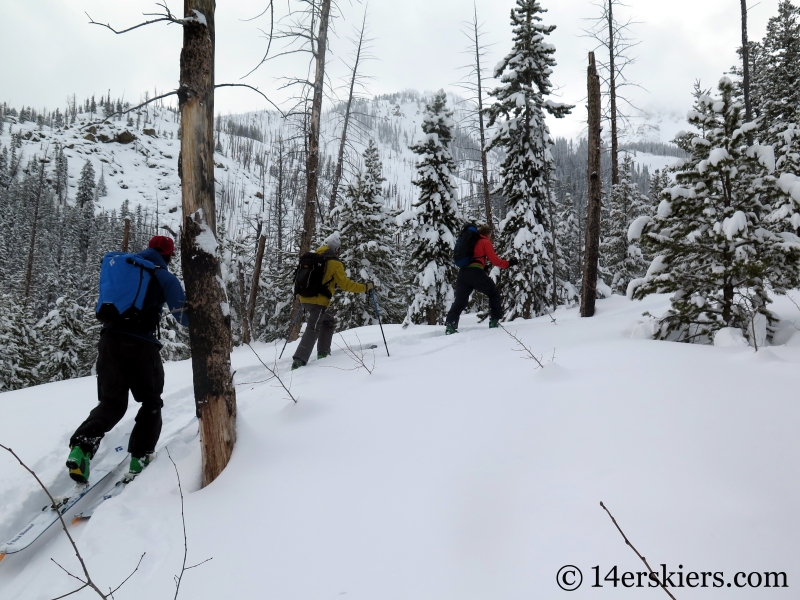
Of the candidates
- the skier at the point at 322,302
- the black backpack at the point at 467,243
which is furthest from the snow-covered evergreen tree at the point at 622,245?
the skier at the point at 322,302

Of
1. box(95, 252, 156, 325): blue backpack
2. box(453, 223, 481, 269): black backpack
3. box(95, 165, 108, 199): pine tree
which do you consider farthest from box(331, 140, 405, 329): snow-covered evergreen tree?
box(95, 165, 108, 199): pine tree

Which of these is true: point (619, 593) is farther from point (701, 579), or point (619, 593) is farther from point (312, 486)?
point (312, 486)

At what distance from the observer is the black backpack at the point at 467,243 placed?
25.7ft

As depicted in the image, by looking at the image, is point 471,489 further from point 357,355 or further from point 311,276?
point 311,276

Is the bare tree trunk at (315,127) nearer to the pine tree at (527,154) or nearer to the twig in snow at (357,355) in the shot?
the twig in snow at (357,355)

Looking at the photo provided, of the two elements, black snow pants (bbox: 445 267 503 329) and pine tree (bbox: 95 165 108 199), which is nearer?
black snow pants (bbox: 445 267 503 329)

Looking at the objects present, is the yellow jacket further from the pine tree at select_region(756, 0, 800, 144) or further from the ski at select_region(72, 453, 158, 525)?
the pine tree at select_region(756, 0, 800, 144)

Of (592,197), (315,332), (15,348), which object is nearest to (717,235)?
(592,197)

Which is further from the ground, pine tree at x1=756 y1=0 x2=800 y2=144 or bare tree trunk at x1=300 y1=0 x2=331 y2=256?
pine tree at x1=756 y1=0 x2=800 y2=144

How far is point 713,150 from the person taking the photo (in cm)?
509

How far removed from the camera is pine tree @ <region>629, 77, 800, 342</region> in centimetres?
505

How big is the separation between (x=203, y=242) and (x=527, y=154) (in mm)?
12755

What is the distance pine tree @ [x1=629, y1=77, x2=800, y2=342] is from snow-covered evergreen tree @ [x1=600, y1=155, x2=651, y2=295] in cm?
1864

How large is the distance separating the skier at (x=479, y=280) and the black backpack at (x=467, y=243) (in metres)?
0.06
